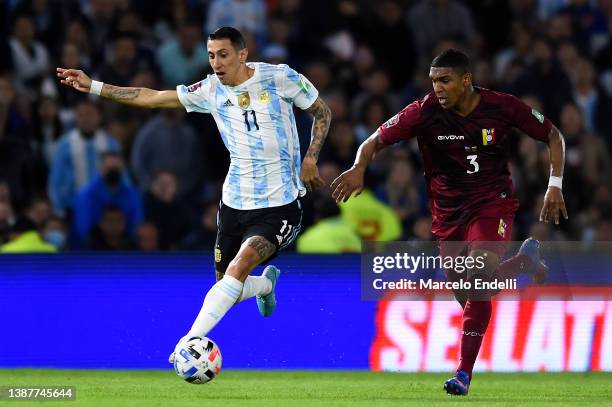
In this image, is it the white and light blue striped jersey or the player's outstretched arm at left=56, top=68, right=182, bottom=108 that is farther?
the player's outstretched arm at left=56, top=68, right=182, bottom=108

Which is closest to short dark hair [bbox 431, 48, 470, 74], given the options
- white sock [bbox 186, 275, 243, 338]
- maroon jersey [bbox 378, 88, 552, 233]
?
maroon jersey [bbox 378, 88, 552, 233]

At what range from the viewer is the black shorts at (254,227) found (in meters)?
10.2

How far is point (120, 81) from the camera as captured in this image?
52.1ft

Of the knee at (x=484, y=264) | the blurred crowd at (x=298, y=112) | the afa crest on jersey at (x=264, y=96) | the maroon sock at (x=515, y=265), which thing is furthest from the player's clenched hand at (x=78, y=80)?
the blurred crowd at (x=298, y=112)

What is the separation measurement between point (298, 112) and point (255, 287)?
5194 millimetres

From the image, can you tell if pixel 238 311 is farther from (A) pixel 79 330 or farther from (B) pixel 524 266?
(B) pixel 524 266

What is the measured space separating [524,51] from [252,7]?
10.3 ft

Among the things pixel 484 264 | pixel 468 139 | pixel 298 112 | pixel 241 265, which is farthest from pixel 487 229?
pixel 298 112

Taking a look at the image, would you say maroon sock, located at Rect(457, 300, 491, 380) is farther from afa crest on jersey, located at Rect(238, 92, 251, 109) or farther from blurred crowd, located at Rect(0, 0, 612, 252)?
blurred crowd, located at Rect(0, 0, 612, 252)

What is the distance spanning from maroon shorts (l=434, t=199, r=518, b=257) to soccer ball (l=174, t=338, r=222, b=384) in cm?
189

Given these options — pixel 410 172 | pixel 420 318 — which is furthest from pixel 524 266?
pixel 410 172

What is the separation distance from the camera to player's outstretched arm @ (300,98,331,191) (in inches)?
386

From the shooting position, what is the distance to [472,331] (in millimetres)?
9984

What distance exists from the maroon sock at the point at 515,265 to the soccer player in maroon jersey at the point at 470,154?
1.02ft
